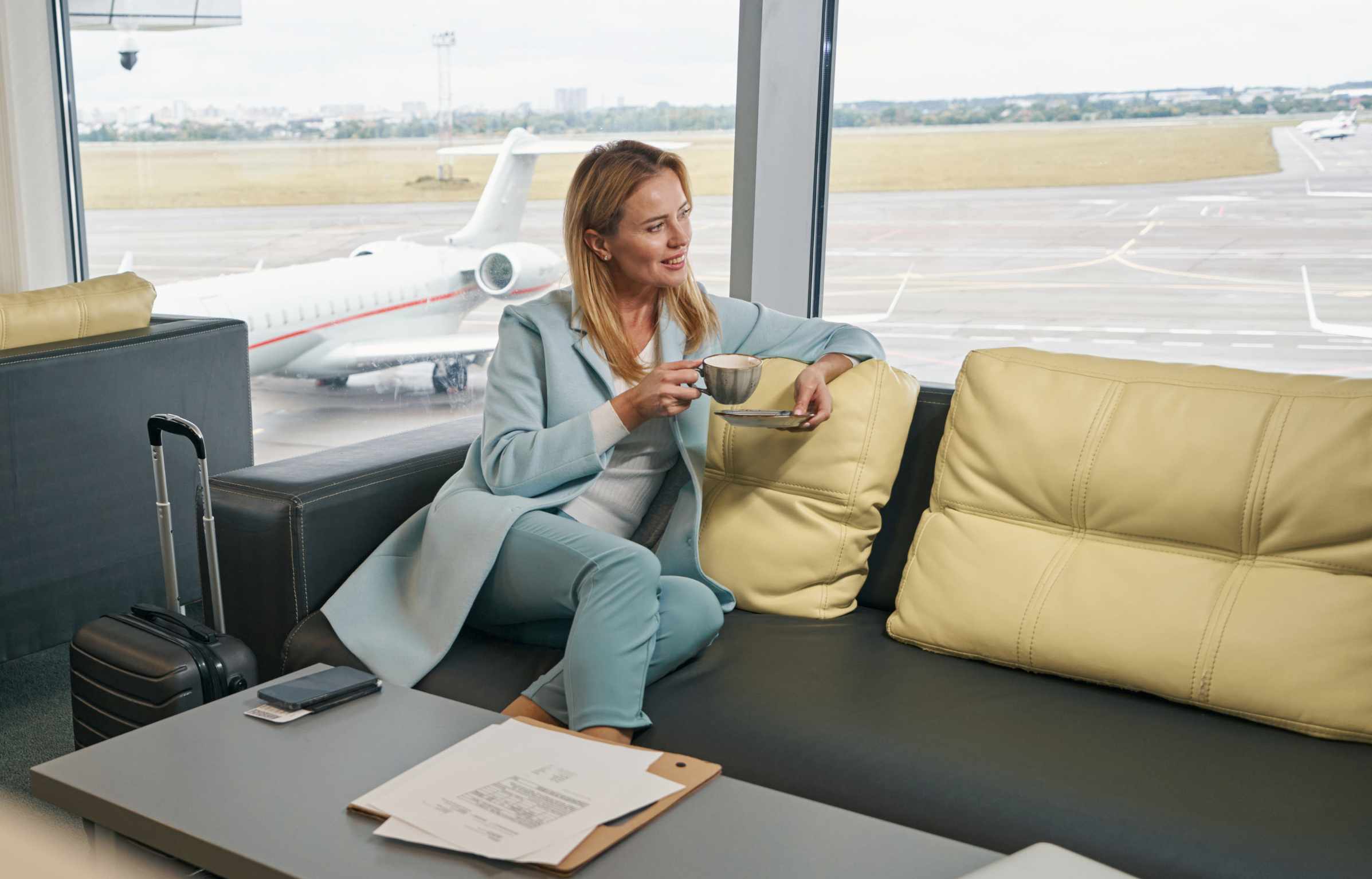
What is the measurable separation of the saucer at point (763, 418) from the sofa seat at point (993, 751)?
0.36m

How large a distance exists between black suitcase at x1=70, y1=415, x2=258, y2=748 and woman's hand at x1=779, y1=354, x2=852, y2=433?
0.98m

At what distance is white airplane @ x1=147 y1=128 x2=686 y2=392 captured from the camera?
380 centimetres

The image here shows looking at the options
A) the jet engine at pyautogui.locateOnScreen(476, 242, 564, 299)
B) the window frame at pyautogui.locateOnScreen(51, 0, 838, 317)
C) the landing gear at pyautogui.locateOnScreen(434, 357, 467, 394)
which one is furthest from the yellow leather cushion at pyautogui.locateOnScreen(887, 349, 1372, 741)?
the landing gear at pyautogui.locateOnScreen(434, 357, 467, 394)

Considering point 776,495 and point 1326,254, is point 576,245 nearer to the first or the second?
point 776,495

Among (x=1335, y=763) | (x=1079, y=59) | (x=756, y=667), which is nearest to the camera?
(x=1335, y=763)

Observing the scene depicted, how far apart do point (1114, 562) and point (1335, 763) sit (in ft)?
1.37

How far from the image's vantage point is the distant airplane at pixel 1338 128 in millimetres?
2461

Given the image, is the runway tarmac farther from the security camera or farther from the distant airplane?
the security camera

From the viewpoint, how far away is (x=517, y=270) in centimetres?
381

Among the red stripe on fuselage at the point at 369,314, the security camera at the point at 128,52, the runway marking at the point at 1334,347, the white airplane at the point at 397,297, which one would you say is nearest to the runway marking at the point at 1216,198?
the runway marking at the point at 1334,347

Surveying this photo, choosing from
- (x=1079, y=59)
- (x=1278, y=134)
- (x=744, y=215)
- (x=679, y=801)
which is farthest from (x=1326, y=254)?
(x=679, y=801)

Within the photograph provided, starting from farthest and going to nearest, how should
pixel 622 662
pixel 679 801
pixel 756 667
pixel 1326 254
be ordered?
pixel 1326 254
pixel 756 667
pixel 622 662
pixel 679 801

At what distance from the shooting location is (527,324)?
2137 mm

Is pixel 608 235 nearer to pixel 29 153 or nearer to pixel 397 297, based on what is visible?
pixel 397 297
